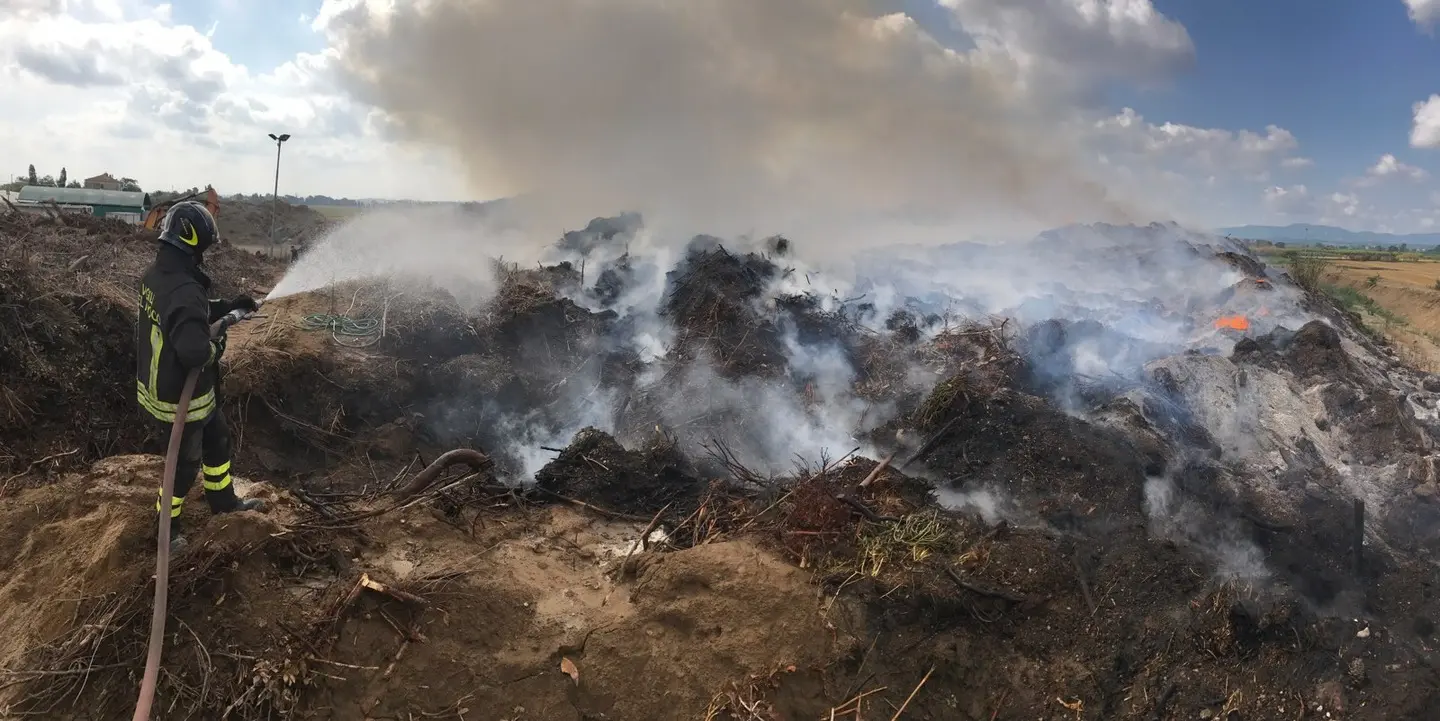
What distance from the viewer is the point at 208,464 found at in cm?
420

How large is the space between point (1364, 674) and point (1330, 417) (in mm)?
6385

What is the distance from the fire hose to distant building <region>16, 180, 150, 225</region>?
31227mm

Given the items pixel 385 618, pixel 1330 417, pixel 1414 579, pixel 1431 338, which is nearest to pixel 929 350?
pixel 1330 417

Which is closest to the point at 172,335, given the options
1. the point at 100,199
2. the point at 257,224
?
the point at 100,199

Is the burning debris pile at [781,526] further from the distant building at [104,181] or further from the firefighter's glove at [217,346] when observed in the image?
the distant building at [104,181]

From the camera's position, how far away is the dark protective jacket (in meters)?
3.84

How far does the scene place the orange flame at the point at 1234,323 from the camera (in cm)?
1320

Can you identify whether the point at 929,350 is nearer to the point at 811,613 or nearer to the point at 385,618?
→ the point at 811,613

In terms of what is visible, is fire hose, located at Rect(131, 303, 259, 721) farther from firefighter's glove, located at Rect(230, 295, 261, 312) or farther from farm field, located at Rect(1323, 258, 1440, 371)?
farm field, located at Rect(1323, 258, 1440, 371)

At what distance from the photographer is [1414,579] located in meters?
5.69

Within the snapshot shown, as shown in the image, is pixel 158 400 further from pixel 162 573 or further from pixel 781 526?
pixel 781 526

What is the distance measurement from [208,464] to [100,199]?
35.4 meters

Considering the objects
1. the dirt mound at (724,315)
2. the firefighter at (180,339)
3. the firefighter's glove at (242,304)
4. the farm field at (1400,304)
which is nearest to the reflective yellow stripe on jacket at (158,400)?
the firefighter at (180,339)

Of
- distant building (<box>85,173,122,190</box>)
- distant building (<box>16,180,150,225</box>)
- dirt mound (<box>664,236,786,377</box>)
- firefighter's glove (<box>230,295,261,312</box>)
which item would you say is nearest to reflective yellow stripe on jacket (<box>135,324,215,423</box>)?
firefighter's glove (<box>230,295,261,312</box>)
